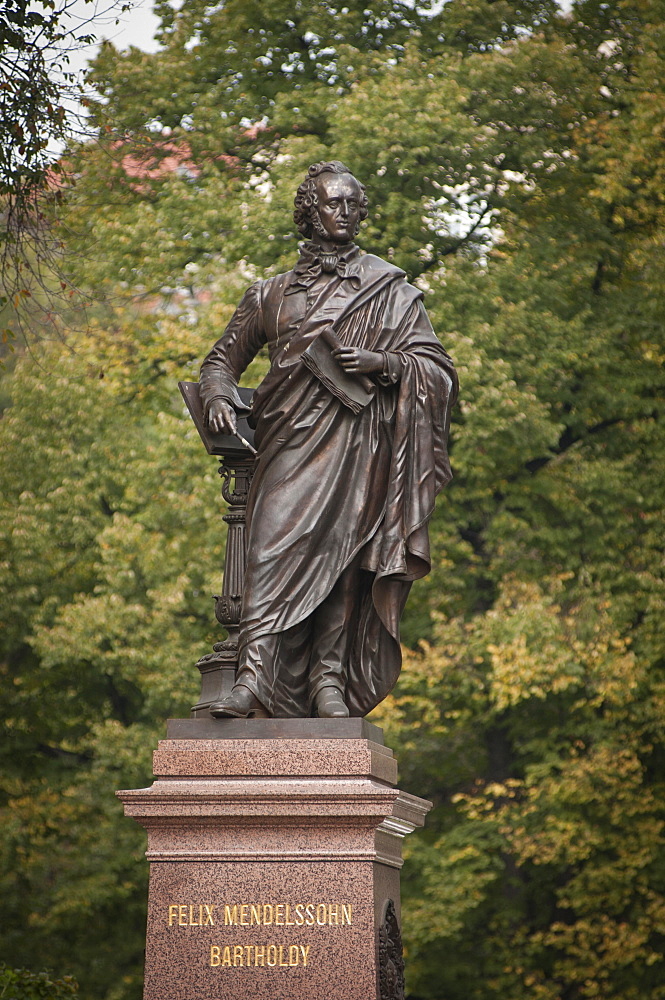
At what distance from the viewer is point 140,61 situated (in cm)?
1723

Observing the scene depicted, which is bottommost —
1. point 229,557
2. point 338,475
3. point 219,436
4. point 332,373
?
point 229,557

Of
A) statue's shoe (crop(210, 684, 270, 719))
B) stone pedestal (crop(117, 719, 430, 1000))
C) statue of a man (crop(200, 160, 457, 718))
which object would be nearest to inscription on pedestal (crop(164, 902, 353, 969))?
stone pedestal (crop(117, 719, 430, 1000))

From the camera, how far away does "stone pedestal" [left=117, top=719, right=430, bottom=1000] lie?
17.4ft

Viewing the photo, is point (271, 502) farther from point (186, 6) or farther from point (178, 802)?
point (186, 6)

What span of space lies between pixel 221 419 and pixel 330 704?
137 cm

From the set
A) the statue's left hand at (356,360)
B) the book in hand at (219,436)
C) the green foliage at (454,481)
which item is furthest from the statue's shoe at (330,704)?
the green foliage at (454,481)

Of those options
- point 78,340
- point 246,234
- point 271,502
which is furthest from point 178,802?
point 78,340

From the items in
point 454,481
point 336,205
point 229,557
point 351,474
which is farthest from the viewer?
point 454,481

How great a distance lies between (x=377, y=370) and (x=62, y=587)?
11188 mm

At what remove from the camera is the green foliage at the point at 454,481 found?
14.7 meters

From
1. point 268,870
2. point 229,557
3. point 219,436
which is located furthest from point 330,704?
point 219,436

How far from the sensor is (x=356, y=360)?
6.18 m

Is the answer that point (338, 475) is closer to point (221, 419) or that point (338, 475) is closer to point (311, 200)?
point (221, 419)

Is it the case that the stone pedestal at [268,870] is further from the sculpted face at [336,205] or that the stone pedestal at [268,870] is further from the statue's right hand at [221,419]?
the sculpted face at [336,205]
